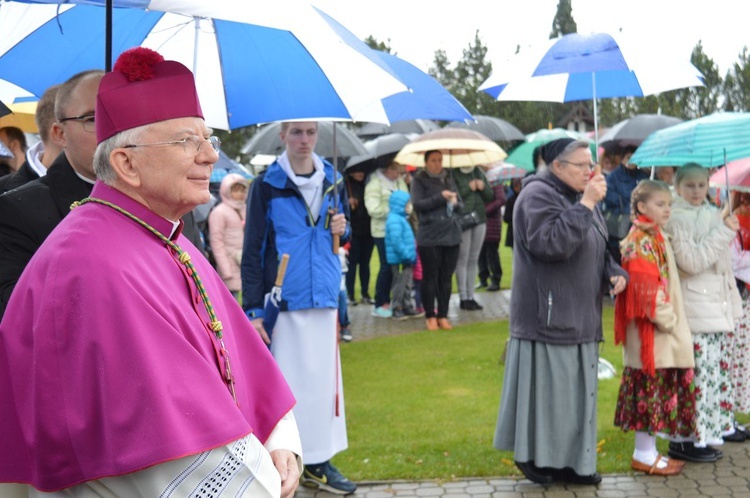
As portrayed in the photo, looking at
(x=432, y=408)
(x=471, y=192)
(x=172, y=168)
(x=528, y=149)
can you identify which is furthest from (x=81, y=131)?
(x=528, y=149)

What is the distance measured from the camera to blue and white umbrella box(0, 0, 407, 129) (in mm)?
3885

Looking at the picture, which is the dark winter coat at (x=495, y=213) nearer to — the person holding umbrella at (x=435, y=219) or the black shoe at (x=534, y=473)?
the person holding umbrella at (x=435, y=219)

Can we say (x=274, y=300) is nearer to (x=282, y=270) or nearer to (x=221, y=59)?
(x=282, y=270)

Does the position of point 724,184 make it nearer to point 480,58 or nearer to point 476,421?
point 476,421

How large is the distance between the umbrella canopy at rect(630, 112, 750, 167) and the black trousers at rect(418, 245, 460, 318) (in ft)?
16.4

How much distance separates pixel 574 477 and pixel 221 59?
3.28 meters

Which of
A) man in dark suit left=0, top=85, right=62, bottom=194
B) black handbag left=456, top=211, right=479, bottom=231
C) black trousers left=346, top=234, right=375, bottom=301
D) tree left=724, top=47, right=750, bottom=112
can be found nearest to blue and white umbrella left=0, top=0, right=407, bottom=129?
man in dark suit left=0, top=85, right=62, bottom=194

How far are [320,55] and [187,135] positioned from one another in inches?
61.0

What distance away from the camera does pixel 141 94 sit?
248 cm

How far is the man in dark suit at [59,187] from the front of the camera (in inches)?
121

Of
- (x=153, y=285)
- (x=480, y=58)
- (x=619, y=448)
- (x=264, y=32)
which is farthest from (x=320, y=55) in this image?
(x=480, y=58)

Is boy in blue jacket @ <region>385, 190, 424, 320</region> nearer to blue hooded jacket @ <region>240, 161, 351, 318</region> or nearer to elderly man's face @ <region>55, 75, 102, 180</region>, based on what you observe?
blue hooded jacket @ <region>240, 161, 351, 318</region>

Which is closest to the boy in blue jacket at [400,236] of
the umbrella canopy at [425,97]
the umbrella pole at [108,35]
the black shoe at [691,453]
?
the black shoe at [691,453]

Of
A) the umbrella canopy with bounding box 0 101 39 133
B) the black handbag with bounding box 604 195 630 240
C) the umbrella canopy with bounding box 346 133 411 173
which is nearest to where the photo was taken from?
the umbrella canopy with bounding box 0 101 39 133
